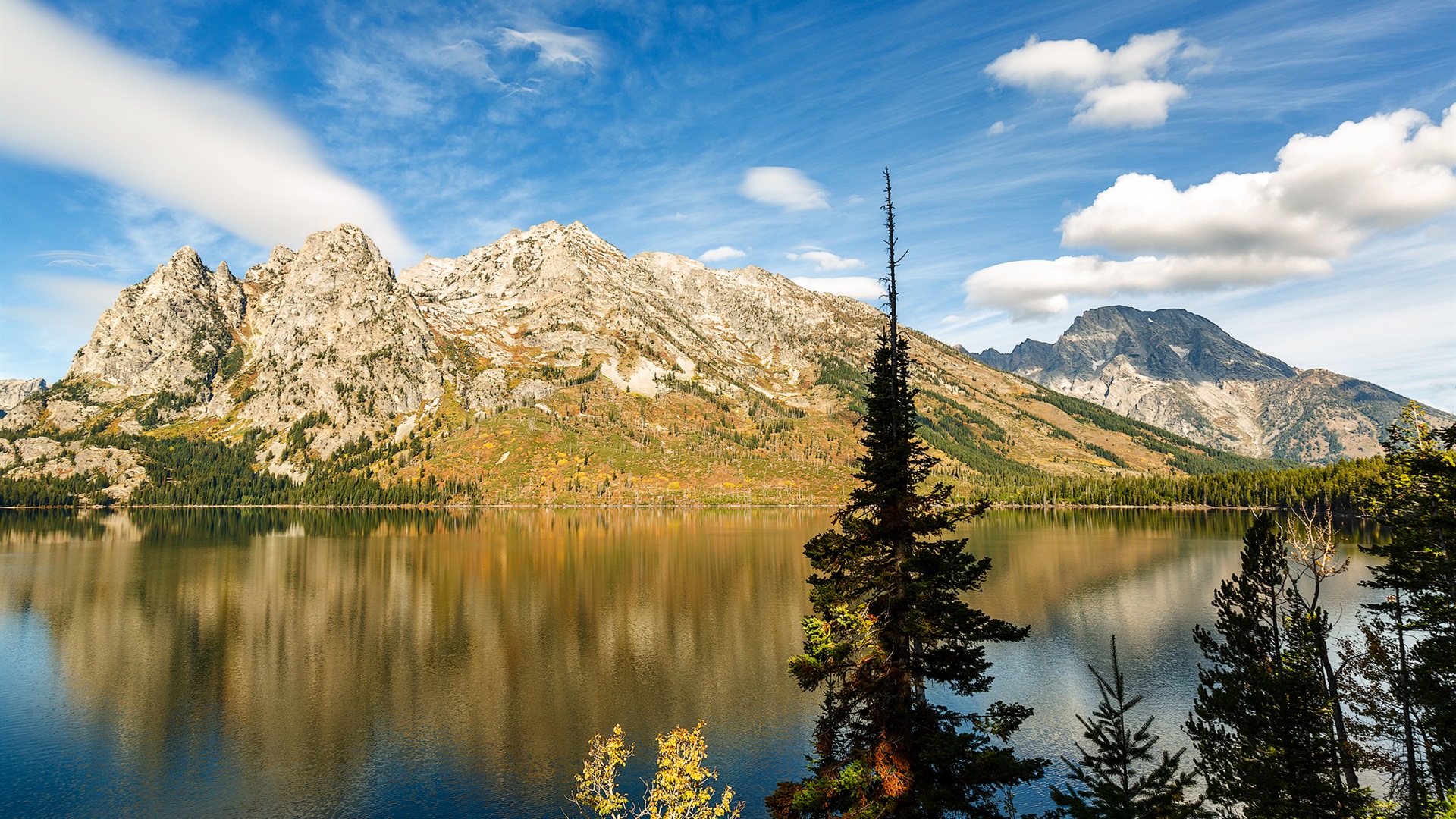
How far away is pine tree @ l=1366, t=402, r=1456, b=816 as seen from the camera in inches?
1077

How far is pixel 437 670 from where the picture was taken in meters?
61.5

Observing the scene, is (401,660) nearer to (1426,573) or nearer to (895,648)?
(895,648)

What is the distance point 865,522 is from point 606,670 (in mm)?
45230

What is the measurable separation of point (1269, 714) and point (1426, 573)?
891cm

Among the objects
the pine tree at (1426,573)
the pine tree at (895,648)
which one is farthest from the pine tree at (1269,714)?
→ the pine tree at (895,648)

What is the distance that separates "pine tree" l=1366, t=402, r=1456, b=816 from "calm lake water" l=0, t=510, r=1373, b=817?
1791cm

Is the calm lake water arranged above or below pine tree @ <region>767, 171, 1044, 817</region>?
below

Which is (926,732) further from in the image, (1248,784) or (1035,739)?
(1035,739)

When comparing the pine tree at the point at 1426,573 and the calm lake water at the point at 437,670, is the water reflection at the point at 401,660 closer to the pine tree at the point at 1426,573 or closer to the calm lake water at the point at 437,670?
→ the calm lake water at the point at 437,670

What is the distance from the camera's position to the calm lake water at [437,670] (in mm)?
40344

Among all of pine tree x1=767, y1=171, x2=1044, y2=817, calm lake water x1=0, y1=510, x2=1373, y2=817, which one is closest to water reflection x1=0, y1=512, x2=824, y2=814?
calm lake water x1=0, y1=510, x2=1373, y2=817

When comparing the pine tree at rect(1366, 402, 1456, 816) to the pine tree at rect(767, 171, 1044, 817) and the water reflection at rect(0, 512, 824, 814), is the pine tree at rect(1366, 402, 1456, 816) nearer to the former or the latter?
the pine tree at rect(767, 171, 1044, 817)

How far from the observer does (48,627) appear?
75438 millimetres

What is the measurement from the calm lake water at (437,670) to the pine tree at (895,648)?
19014 mm
